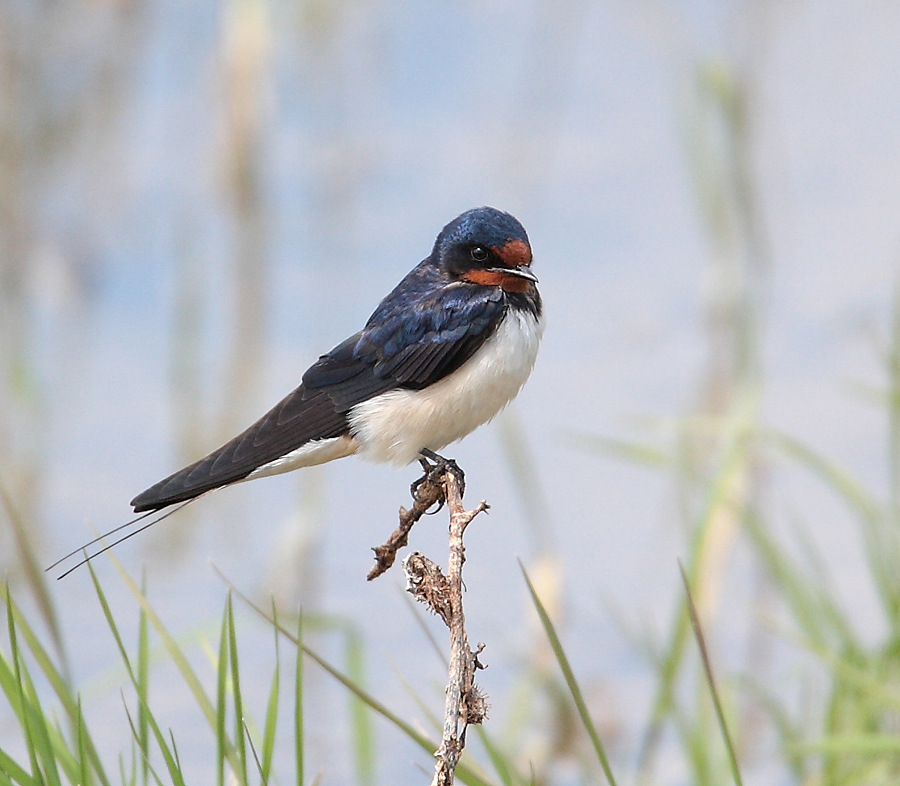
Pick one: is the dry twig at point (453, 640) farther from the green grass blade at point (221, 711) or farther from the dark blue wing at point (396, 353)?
the dark blue wing at point (396, 353)

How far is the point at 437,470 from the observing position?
1595 millimetres

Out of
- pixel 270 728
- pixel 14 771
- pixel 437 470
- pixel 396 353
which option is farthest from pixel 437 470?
pixel 14 771

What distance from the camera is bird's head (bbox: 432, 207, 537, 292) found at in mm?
1686

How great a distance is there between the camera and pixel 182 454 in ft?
13.7

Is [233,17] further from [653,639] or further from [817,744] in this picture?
[817,744]

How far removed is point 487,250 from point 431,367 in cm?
18

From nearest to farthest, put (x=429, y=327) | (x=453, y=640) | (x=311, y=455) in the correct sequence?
1. (x=453, y=640)
2. (x=311, y=455)
3. (x=429, y=327)

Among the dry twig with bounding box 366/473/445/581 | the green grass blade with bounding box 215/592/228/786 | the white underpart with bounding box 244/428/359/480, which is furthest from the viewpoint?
the white underpart with bounding box 244/428/359/480

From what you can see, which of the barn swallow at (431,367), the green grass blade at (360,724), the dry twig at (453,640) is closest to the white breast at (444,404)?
the barn swallow at (431,367)

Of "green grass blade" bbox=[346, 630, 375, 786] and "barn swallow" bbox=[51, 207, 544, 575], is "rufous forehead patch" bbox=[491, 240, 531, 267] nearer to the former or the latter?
"barn swallow" bbox=[51, 207, 544, 575]

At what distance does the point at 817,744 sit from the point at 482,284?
852mm

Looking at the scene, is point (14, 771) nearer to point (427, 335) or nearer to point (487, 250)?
point (427, 335)

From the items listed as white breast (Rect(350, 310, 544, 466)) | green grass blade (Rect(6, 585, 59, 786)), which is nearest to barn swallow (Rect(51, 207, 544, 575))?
white breast (Rect(350, 310, 544, 466))

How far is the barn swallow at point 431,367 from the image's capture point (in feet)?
5.45
